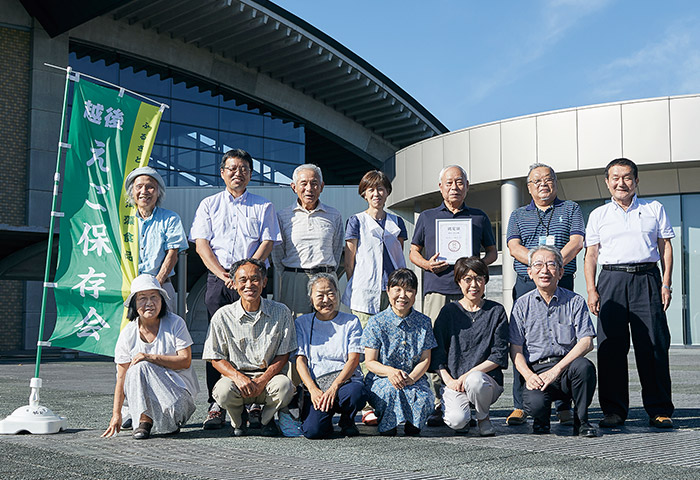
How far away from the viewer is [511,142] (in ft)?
60.1

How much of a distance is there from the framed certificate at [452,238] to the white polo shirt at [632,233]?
37.7 inches

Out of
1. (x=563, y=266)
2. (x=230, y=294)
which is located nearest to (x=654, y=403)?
(x=563, y=266)

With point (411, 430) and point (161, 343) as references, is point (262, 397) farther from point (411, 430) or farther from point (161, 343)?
point (411, 430)

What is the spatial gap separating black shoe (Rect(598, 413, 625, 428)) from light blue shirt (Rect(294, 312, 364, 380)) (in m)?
1.74

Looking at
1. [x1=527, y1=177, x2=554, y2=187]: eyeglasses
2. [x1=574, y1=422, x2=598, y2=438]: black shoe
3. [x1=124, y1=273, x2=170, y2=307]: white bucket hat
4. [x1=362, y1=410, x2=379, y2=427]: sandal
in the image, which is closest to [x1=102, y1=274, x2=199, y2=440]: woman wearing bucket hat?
[x1=124, y1=273, x2=170, y2=307]: white bucket hat

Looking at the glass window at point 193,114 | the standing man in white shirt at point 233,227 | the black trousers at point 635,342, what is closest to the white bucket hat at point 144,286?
the standing man in white shirt at point 233,227

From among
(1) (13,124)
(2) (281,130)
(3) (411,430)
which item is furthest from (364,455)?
(2) (281,130)

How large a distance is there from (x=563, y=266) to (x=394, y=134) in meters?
26.8

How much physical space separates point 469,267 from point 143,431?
2.39 m

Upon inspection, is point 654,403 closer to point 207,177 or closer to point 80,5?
point 80,5

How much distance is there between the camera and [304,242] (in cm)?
594

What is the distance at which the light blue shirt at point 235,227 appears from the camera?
5.82 metres

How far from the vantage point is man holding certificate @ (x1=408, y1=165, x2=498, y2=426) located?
5898 millimetres

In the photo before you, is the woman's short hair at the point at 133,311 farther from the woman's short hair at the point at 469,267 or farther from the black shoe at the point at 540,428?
the black shoe at the point at 540,428
